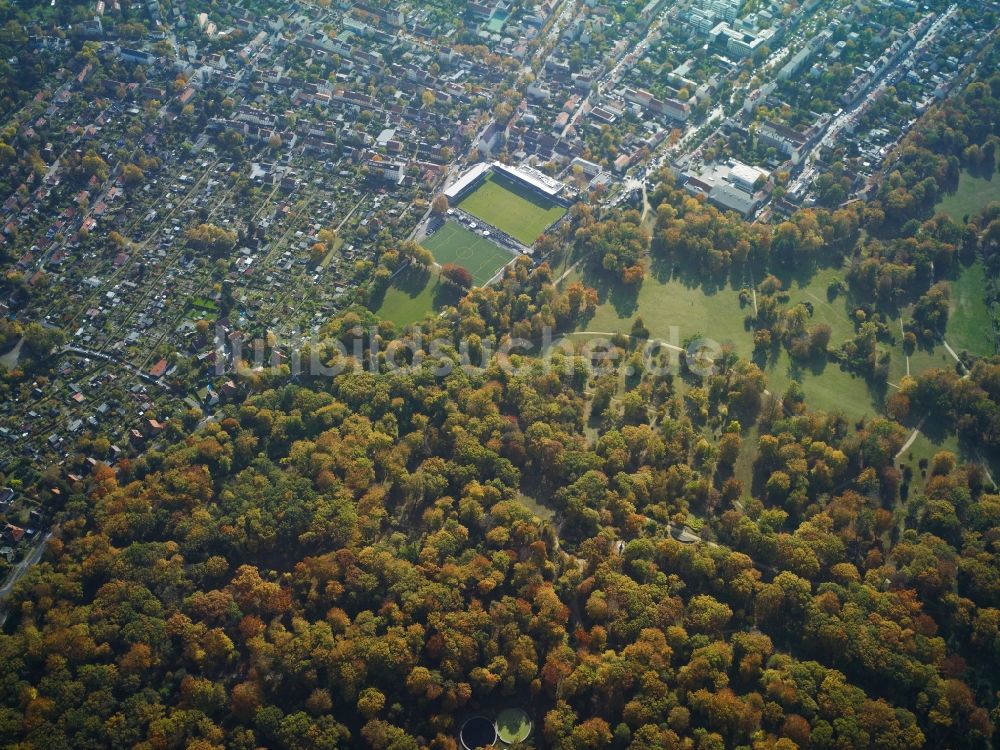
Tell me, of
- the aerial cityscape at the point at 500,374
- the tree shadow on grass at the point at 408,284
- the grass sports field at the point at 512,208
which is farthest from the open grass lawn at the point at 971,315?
the tree shadow on grass at the point at 408,284

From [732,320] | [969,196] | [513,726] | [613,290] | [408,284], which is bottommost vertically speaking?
[513,726]

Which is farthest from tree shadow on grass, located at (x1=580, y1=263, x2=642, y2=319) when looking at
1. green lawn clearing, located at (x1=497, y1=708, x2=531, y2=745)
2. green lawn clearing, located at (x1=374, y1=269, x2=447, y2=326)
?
green lawn clearing, located at (x1=497, y1=708, x2=531, y2=745)

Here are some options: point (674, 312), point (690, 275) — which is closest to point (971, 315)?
point (690, 275)

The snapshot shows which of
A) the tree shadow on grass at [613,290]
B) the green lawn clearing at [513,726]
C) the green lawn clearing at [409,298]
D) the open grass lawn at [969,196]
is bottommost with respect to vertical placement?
the green lawn clearing at [513,726]

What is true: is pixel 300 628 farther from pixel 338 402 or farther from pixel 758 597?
pixel 758 597

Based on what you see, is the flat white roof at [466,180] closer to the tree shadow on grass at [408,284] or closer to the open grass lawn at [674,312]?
the tree shadow on grass at [408,284]

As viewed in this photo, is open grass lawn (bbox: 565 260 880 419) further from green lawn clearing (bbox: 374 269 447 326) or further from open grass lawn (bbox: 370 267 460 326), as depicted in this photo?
green lawn clearing (bbox: 374 269 447 326)

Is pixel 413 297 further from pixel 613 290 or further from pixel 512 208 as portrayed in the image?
pixel 613 290
